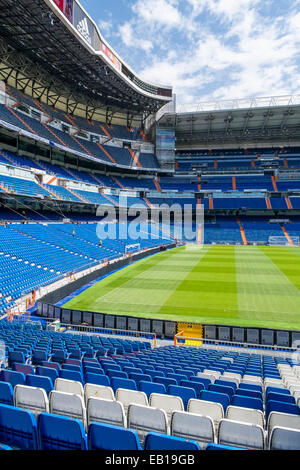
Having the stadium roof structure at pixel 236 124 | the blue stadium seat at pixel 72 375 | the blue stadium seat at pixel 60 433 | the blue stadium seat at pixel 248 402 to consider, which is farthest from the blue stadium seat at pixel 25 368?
the stadium roof structure at pixel 236 124

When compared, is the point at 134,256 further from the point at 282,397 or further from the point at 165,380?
the point at 282,397

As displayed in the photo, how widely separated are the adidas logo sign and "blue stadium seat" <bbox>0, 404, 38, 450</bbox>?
40.2 m

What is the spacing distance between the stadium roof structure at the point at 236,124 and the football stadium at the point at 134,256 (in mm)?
436

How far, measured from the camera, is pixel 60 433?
2.95 m

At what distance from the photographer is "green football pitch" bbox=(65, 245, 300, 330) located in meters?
16.6

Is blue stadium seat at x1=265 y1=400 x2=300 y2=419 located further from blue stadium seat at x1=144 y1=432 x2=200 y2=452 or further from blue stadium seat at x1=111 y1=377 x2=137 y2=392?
blue stadium seat at x1=144 y1=432 x2=200 y2=452

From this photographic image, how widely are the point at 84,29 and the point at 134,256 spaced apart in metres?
28.4

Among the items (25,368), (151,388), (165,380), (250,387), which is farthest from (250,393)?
(25,368)

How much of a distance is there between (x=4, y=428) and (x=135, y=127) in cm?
7363

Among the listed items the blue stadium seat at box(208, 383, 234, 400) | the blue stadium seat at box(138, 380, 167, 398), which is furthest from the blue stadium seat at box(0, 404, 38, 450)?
the blue stadium seat at box(208, 383, 234, 400)

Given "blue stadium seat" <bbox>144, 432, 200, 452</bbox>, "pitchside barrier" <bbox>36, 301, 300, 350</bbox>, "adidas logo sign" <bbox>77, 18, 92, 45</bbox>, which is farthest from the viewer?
"adidas logo sign" <bbox>77, 18, 92, 45</bbox>

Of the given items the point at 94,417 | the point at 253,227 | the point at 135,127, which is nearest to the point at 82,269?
the point at 94,417

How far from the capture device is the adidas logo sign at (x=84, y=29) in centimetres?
3338

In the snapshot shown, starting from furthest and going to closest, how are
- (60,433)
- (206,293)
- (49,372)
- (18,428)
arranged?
(206,293) < (49,372) < (18,428) < (60,433)
